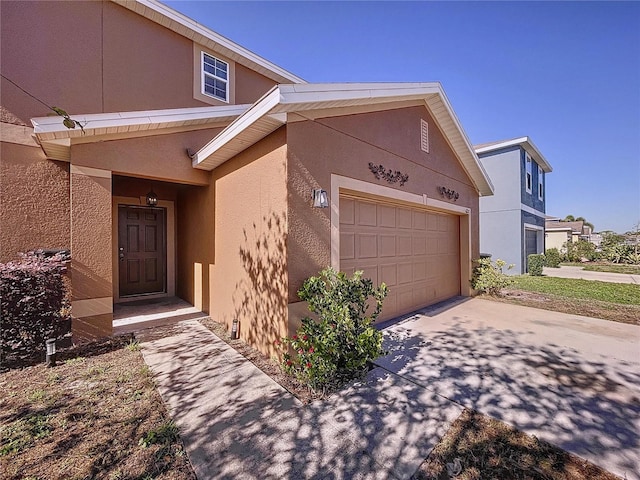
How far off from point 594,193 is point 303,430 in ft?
110

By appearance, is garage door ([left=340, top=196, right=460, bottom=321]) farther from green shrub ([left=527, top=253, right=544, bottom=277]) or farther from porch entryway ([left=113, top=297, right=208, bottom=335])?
green shrub ([left=527, top=253, right=544, bottom=277])

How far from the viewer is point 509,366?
370cm

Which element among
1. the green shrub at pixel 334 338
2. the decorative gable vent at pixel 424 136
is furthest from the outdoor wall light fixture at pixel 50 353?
the decorative gable vent at pixel 424 136

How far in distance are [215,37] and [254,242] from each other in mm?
6156

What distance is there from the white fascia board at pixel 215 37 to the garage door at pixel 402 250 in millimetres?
5849

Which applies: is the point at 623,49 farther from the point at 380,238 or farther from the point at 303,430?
the point at 303,430

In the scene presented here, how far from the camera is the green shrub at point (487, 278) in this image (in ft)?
27.3

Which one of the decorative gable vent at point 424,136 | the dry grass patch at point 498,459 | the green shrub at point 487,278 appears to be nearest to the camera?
the dry grass patch at point 498,459

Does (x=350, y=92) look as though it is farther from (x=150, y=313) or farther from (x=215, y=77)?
(x=150, y=313)

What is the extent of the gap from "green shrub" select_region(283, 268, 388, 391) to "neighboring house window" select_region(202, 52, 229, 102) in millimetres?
6433

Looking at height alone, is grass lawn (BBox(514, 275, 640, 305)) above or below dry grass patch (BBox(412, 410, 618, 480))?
below

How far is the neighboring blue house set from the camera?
44.1 feet

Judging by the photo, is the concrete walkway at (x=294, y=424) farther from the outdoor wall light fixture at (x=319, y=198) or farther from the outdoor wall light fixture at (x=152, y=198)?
the outdoor wall light fixture at (x=152, y=198)

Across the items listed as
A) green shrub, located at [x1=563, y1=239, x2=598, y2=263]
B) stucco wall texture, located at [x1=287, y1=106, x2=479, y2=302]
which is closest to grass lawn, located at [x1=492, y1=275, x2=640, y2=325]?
stucco wall texture, located at [x1=287, y1=106, x2=479, y2=302]
